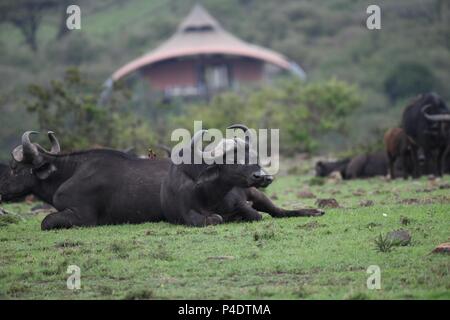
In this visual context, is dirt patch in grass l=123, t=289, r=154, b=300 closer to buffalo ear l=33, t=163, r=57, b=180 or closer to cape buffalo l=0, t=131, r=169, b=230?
cape buffalo l=0, t=131, r=169, b=230

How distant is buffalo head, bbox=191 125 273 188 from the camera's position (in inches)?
559

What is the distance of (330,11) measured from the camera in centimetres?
8856

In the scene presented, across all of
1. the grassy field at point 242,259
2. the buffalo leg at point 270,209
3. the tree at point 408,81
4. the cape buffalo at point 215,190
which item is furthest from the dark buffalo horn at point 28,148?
the tree at point 408,81

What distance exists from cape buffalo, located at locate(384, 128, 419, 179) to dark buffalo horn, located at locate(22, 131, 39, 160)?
10968 millimetres

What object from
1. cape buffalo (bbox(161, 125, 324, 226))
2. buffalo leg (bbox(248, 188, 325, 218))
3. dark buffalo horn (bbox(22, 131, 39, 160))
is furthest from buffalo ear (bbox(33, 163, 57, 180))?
buffalo leg (bbox(248, 188, 325, 218))

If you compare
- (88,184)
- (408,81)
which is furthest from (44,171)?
(408,81)

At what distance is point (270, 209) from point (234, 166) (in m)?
1.08

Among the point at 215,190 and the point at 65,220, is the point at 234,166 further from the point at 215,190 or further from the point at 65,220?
the point at 65,220

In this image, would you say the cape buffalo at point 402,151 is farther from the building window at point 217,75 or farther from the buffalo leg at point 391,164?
the building window at point 217,75

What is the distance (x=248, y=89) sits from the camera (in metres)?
58.3

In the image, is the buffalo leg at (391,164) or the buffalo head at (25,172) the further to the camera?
the buffalo leg at (391,164)

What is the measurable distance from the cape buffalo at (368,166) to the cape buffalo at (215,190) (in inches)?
483

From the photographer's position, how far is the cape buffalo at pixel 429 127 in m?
23.5
